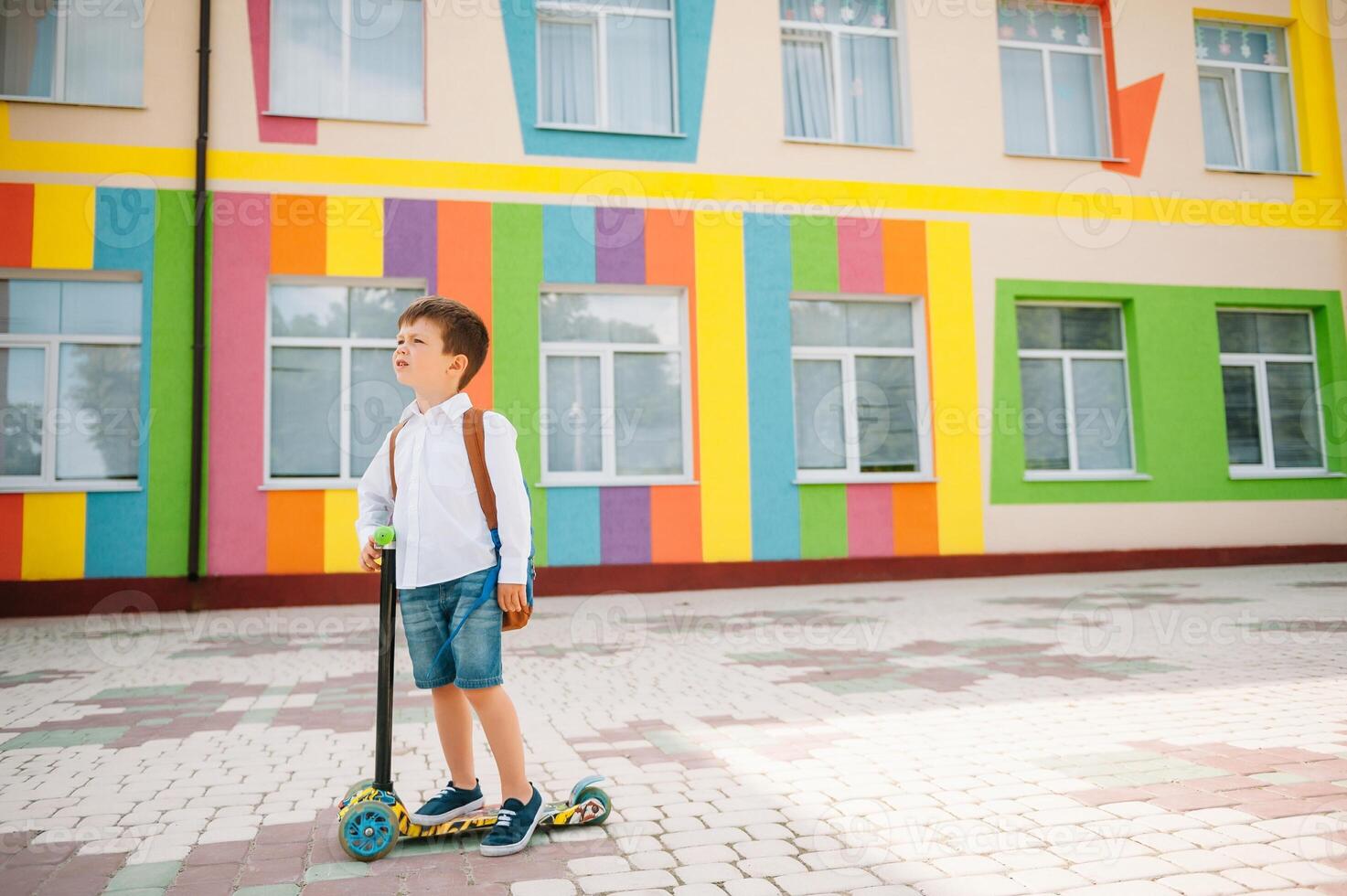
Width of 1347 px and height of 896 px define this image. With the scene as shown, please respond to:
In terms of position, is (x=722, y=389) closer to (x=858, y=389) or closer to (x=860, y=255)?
(x=858, y=389)

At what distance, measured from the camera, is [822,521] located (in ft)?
36.4

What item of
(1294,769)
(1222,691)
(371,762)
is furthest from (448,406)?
(1222,691)

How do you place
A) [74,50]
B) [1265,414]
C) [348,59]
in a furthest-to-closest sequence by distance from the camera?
[1265,414]
[348,59]
[74,50]

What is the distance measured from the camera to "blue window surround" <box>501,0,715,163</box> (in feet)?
35.3

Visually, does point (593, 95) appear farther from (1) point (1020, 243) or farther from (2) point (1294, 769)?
(2) point (1294, 769)

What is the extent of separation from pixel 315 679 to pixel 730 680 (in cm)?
238

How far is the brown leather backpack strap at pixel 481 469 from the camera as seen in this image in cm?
284

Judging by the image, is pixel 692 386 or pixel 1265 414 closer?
pixel 692 386

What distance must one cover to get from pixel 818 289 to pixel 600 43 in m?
3.72

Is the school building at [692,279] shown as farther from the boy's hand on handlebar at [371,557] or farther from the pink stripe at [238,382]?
the boy's hand on handlebar at [371,557]

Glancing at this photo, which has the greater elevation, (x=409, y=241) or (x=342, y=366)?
(x=409, y=241)

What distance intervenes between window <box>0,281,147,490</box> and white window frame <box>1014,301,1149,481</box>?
9693mm

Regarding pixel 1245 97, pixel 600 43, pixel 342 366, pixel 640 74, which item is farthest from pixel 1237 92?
pixel 342 366

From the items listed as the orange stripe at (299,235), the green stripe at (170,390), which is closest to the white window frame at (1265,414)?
the orange stripe at (299,235)
